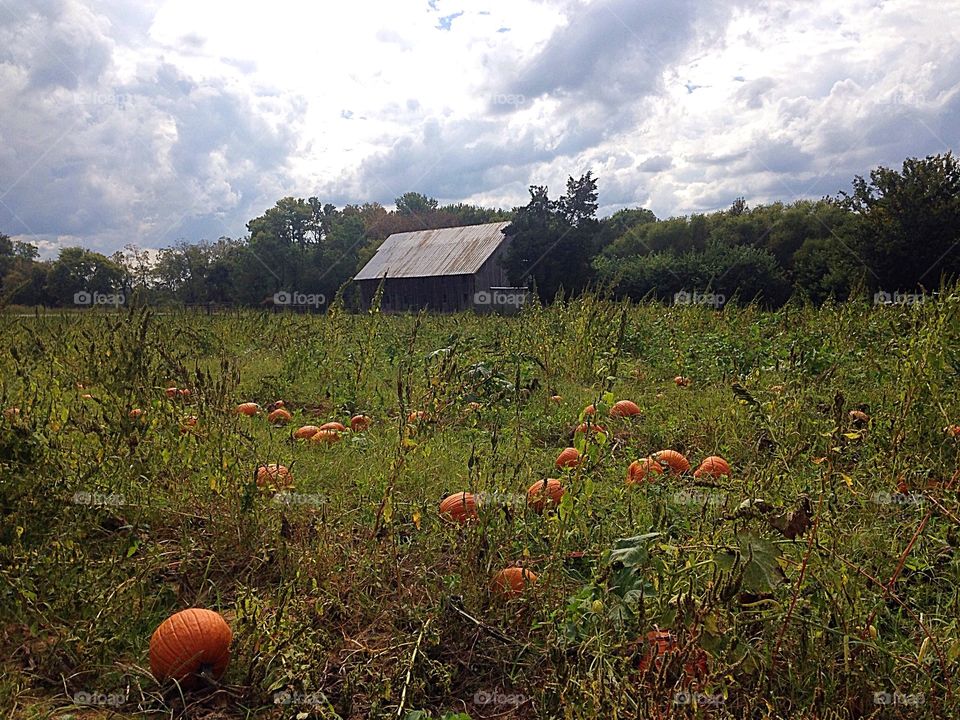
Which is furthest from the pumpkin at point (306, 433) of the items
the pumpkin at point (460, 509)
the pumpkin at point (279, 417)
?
the pumpkin at point (460, 509)

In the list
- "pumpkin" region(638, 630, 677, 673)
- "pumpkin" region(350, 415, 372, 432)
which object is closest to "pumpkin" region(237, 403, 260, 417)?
"pumpkin" region(350, 415, 372, 432)

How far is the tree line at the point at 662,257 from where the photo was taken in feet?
78.6

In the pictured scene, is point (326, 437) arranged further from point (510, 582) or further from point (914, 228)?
point (914, 228)

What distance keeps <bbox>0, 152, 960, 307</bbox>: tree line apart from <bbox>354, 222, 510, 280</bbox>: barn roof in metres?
2.07

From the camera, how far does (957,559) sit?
2914mm

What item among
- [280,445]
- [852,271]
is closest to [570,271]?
[852,271]

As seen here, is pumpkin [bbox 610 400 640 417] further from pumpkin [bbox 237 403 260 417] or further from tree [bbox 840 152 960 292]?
tree [bbox 840 152 960 292]

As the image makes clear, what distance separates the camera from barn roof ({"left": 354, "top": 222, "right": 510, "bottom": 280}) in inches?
1430

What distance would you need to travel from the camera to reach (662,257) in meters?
31.1

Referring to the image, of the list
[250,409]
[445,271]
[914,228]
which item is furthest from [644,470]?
[445,271]

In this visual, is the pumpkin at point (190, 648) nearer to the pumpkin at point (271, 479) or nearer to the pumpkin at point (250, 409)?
the pumpkin at point (271, 479)

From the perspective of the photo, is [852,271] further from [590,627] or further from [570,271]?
[590,627]

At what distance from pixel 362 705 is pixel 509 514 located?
85cm

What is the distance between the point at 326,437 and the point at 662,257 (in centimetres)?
2832
